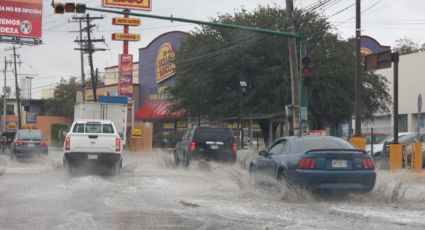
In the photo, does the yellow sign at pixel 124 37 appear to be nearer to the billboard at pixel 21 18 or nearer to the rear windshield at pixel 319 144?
the billboard at pixel 21 18

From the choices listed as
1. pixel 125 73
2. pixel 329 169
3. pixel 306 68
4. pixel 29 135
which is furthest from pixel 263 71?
pixel 329 169

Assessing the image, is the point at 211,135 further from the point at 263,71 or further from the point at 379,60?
the point at 263,71

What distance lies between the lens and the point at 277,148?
15.5m

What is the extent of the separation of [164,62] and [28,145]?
30.2 meters

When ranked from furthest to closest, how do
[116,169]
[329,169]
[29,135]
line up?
[29,135]
[116,169]
[329,169]

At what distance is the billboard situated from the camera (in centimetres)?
5662

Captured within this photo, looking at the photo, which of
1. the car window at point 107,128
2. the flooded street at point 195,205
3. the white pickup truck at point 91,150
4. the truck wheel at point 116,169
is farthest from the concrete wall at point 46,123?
the flooded street at point 195,205

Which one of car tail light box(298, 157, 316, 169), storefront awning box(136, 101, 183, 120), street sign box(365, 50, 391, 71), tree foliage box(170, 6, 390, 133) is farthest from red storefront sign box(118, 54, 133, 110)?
car tail light box(298, 157, 316, 169)

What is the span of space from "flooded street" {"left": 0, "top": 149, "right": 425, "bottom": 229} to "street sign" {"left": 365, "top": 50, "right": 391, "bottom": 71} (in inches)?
243

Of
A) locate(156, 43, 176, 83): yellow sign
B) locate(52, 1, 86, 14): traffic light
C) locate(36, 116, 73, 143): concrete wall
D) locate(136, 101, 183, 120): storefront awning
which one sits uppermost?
locate(156, 43, 176, 83): yellow sign

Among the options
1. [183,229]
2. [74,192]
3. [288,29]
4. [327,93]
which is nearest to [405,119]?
[327,93]

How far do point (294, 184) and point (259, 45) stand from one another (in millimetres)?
24984

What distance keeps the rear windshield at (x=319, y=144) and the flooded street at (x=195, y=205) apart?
3.40 ft

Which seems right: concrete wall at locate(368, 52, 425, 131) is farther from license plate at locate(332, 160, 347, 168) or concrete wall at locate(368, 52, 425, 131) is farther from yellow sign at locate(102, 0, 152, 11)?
license plate at locate(332, 160, 347, 168)
